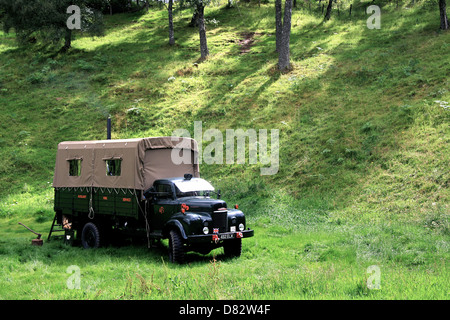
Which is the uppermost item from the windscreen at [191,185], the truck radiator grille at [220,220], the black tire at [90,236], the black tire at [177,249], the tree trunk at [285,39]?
the tree trunk at [285,39]

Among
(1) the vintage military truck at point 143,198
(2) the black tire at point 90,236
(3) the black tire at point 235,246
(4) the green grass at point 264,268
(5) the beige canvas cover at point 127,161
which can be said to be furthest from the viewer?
(2) the black tire at point 90,236

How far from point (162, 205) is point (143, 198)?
75 cm

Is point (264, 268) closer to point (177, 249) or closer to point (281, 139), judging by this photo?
point (177, 249)

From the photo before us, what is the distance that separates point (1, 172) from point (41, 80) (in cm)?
1278

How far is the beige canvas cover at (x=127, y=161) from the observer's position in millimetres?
12820

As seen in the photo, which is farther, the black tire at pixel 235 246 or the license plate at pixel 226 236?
the black tire at pixel 235 246

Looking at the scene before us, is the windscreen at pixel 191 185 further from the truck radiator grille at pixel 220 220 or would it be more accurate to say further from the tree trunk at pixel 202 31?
the tree trunk at pixel 202 31

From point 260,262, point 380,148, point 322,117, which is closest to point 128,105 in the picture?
point 322,117

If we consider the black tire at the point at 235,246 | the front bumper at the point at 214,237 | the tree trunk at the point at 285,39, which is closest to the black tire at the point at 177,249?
the front bumper at the point at 214,237

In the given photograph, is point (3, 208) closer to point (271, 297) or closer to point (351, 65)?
point (271, 297)

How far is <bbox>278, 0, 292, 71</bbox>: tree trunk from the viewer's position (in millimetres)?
28344

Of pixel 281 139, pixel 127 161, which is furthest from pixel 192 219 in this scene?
pixel 281 139

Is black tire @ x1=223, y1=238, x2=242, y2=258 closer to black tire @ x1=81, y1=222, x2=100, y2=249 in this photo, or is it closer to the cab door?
the cab door

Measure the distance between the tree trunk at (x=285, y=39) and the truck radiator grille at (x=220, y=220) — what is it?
20.3m
